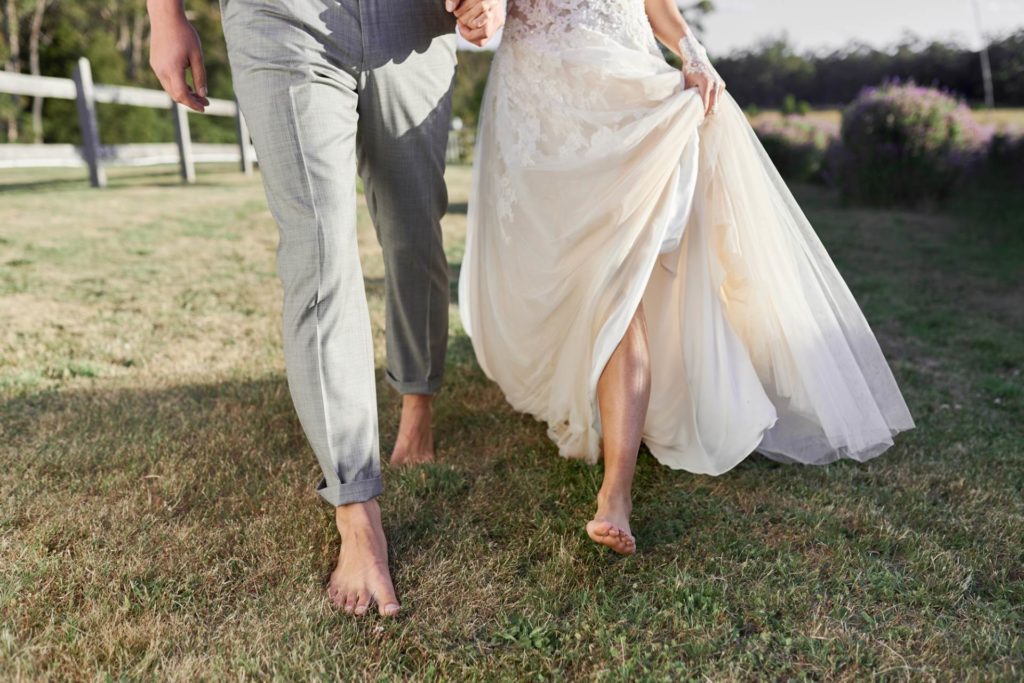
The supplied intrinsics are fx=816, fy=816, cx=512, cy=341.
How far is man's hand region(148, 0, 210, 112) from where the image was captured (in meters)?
1.81

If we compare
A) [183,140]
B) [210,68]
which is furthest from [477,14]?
[210,68]

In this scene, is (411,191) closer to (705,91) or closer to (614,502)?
(705,91)

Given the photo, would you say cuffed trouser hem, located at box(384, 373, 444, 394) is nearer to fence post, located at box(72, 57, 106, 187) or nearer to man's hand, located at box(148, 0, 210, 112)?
man's hand, located at box(148, 0, 210, 112)

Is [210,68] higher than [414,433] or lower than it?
higher

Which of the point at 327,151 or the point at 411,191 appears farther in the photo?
the point at 411,191

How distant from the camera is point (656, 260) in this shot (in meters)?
2.25

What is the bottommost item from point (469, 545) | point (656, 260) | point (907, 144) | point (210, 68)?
point (469, 545)

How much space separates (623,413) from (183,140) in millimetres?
10130

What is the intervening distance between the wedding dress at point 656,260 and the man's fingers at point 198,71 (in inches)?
32.9

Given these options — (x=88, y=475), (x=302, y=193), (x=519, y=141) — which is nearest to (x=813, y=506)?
(x=519, y=141)

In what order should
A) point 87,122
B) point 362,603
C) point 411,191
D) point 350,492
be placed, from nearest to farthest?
point 362,603 < point 350,492 < point 411,191 < point 87,122

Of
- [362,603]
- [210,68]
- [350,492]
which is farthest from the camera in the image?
[210,68]

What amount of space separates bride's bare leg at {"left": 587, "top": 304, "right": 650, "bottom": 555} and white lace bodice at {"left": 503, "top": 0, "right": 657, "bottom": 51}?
0.76m

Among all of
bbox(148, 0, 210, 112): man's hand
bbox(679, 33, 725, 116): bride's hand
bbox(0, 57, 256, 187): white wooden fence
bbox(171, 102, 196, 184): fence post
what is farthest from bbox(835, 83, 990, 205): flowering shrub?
bbox(148, 0, 210, 112): man's hand
